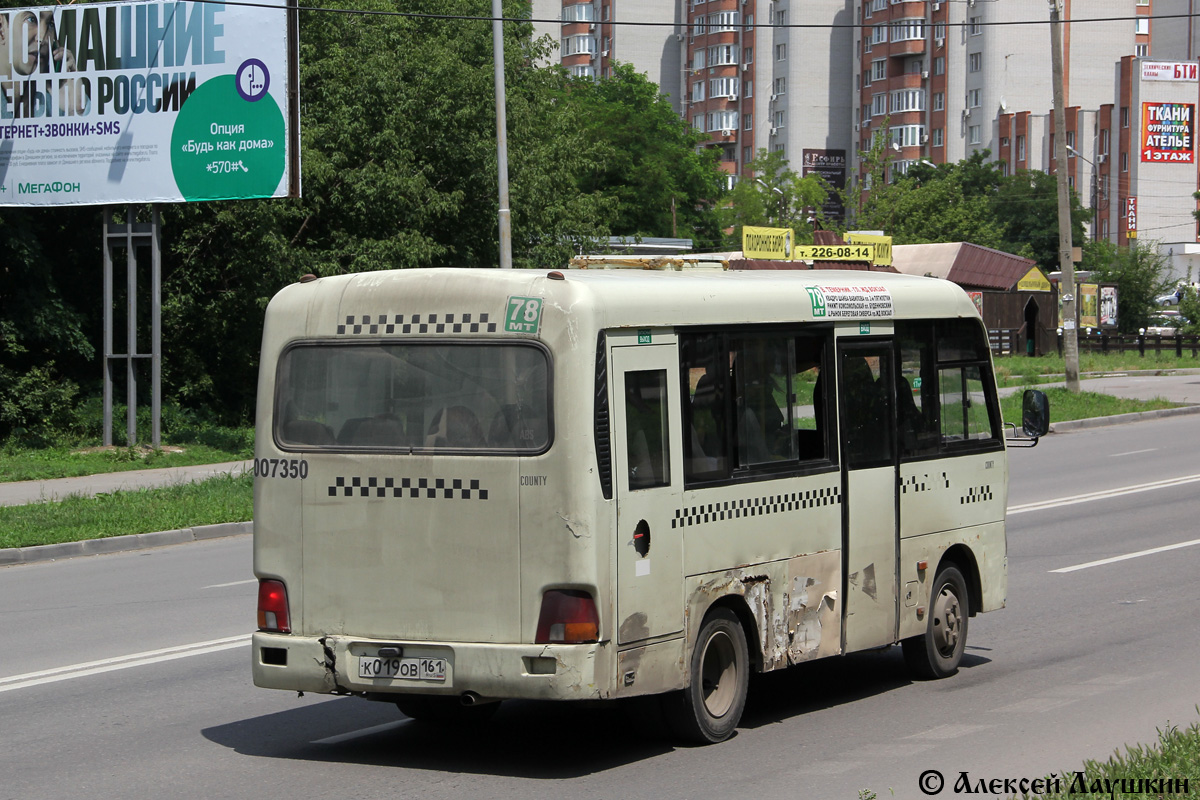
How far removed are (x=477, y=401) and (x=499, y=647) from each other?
1.13 metres

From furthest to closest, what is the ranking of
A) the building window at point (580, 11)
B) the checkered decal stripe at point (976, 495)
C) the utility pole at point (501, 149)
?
the building window at point (580, 11)
the utility pole at point (501, 149)
the checkered decal stripe at point (976, 495)

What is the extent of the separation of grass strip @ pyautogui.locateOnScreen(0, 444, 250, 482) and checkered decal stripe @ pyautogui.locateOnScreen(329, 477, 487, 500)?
1717cm

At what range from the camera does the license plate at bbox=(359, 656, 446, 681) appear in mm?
6738

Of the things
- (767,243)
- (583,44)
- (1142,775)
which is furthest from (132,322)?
(583,44)

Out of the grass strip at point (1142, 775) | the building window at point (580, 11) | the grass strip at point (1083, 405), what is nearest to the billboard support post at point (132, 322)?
the grass strip at point (1083, 405)

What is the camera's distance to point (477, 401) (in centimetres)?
679

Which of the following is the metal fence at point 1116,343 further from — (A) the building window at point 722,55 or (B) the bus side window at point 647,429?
(A) the building window at point 722,55

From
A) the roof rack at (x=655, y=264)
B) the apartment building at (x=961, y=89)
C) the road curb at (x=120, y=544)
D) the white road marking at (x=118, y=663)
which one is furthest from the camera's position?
the apartment building at (x=961, y=89)

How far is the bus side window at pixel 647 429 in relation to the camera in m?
6.81

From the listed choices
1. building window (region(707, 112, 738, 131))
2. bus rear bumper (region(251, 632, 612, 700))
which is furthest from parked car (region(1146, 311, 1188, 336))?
bus rear bumper (region(251, 632, 612, 700))

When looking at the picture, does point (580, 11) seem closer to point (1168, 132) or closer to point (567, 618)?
point (1168, 132)

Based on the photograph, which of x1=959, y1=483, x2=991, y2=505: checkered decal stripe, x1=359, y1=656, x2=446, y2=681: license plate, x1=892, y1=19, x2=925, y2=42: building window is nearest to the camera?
x1=359, y1=656, x2=446, y2=681: license plate

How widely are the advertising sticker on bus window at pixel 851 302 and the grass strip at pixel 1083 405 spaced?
22935 mm

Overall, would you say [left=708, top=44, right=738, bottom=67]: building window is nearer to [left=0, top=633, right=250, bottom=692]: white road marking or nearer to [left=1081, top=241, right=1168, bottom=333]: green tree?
[left=1081, top=241, right=1168, bottom=333]: green tree
